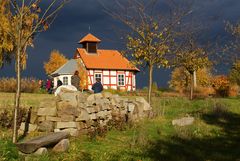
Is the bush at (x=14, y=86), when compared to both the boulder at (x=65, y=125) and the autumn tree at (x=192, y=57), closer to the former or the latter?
the autumn tree at (x=192, y=57)

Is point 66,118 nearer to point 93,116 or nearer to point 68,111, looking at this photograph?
point 68,111

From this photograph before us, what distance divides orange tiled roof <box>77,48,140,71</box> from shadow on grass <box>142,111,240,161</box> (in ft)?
119

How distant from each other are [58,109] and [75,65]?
39.9 meters

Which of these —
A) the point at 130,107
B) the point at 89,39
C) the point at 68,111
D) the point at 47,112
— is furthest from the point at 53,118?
the point at 89,39

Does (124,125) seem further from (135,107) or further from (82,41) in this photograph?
(82,41)

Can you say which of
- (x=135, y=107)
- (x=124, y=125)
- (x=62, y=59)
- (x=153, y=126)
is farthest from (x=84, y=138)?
(x=62, y=59)

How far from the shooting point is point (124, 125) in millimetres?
14727

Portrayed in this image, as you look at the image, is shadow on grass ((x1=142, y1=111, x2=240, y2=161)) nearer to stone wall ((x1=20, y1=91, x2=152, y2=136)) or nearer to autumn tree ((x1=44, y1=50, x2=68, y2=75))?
stone wall ((x1=20, y1=91, x2=152, y2=136))

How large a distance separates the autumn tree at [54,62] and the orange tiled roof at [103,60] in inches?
571

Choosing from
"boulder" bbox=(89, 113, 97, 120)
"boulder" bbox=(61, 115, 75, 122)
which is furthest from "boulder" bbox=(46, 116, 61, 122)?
"boulder" bbox=(89, 113, 97, 120)

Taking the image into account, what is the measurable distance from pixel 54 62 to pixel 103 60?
1734 cm

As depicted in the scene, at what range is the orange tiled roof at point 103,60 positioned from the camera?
51.1m

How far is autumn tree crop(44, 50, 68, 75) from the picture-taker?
219 feet

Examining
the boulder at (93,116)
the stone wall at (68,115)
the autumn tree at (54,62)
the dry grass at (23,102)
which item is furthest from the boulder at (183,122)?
the autumn tree at (54,62)
